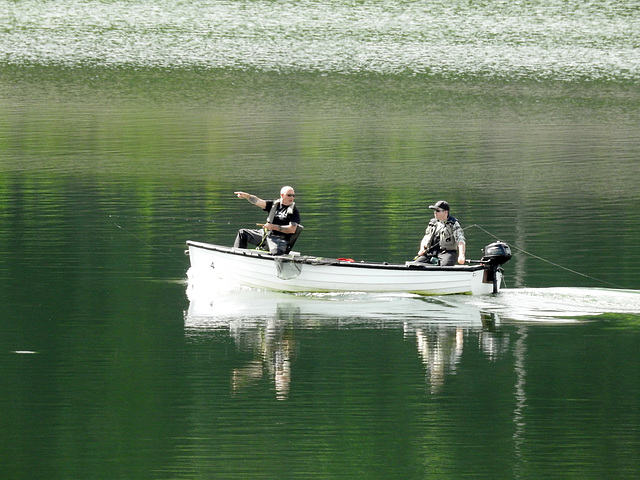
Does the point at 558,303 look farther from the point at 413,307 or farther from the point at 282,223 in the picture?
the point at 282,223

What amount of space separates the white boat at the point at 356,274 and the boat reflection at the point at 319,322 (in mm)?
218

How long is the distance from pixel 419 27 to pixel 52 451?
7588 cm

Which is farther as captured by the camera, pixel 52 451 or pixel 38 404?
pixel 38 404

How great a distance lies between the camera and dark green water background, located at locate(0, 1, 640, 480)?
1566 centimetres

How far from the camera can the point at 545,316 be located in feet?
76.6

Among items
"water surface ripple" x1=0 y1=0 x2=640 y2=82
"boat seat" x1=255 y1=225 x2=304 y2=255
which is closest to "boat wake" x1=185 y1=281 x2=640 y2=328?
"boat seat" x1=255 y1=225 x2=304 y2=255

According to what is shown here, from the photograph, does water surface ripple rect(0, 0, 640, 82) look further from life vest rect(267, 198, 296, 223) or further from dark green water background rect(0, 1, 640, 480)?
life vest rect(267, 198, 296, 223)

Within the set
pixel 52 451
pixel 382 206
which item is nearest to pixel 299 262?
pixel 52 451

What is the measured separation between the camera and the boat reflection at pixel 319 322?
19172mm

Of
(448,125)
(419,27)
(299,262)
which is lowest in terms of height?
(299,262)

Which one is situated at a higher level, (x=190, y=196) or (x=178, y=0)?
(x=178, y=0)

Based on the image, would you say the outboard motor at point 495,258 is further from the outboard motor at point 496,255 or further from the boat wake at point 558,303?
the boat wake at point 558,303

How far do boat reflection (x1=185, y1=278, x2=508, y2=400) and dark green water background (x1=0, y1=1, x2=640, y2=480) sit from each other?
0.09 m

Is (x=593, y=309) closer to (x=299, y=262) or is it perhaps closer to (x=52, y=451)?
(x=299, y=262)
